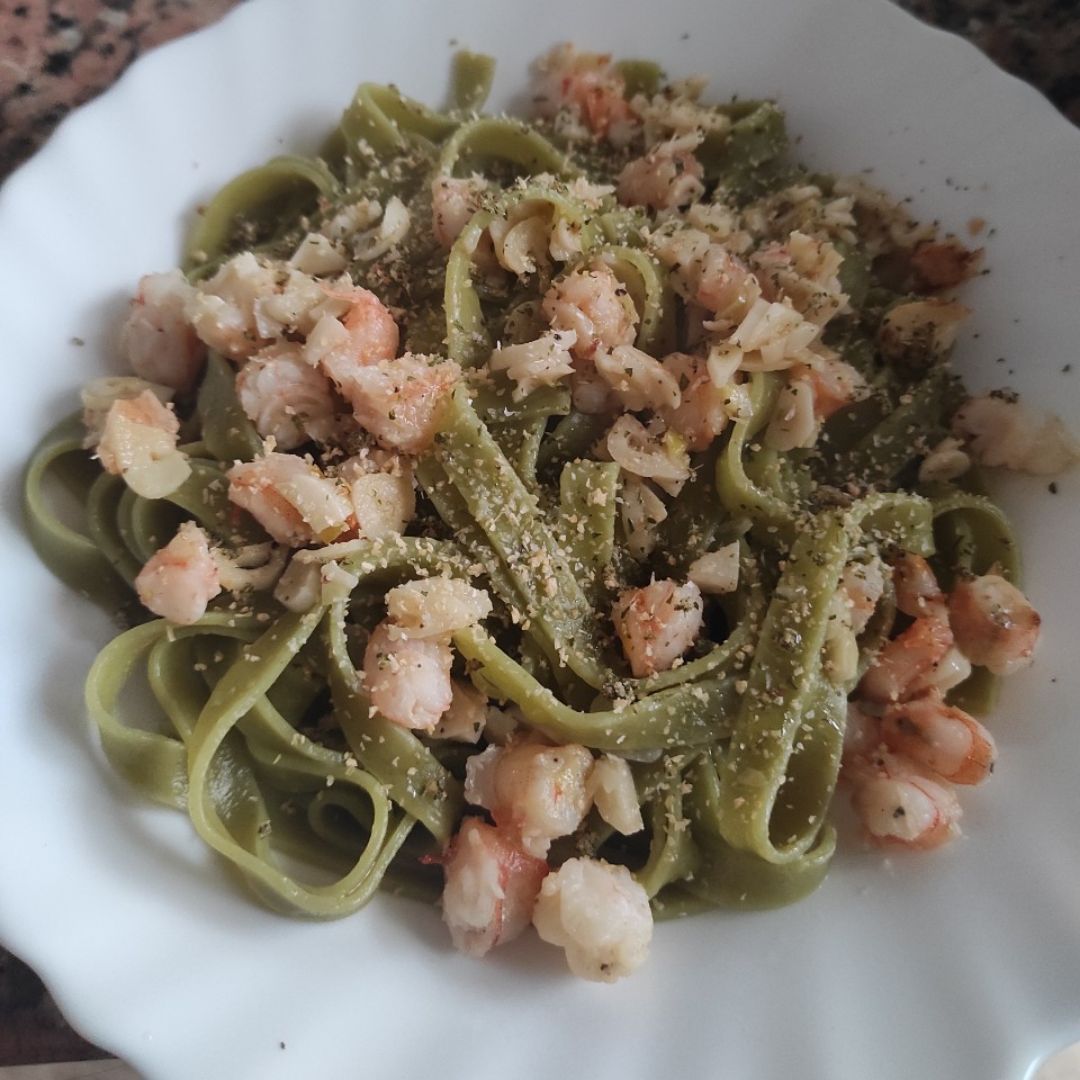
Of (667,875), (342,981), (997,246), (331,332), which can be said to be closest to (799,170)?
(997,246)

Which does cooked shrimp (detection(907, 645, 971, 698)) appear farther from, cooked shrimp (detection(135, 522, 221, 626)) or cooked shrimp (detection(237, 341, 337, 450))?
cooked shrimp (detection(135, 522, 221, 626))

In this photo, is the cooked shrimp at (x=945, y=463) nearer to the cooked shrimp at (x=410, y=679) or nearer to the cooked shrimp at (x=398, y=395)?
the cooked shrimp at (x=398, y=395)

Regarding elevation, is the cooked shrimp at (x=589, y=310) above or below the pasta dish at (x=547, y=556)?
above

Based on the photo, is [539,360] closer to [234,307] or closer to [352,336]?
[352,336]

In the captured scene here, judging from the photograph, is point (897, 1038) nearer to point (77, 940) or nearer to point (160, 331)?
point (77, 940)

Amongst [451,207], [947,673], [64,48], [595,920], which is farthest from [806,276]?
[64,48]

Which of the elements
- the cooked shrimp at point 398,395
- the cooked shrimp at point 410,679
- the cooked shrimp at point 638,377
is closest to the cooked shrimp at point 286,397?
the cooked shrimp at point 398,395

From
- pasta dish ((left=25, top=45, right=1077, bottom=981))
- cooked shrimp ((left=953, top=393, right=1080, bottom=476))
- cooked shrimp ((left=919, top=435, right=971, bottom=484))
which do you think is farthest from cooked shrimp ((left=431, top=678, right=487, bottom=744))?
cooked shrimp ((left=953, top=393, right=1080, bottom=476))
